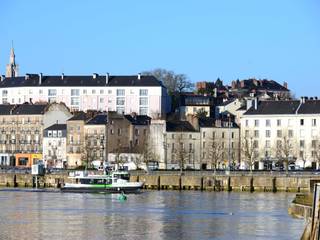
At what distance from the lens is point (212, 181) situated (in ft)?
362

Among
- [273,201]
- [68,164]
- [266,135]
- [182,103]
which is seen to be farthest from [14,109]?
[273,201]

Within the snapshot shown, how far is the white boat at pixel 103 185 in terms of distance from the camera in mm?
105812

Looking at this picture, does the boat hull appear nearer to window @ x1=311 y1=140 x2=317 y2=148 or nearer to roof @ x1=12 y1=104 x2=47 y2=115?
window @ x1=311 y1=140 x2=317 y2=148

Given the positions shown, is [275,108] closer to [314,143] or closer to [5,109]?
[314,143]

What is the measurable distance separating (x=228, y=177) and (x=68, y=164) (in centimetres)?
4717

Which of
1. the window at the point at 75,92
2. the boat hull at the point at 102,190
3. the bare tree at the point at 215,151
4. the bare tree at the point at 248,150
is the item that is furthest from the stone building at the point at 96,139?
the boat hull at the point at 102,190

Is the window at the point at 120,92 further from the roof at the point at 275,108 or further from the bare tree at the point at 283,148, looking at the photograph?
the bare tree at the point at 283,148

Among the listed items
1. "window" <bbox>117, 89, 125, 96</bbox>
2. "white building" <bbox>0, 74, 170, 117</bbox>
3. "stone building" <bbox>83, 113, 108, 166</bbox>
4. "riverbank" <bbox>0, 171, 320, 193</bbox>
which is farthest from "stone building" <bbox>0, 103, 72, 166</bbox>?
"riverbank" <bbox>0, 171, 320, 193</bbox>

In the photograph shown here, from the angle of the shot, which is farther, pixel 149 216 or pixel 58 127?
pixel 58 127

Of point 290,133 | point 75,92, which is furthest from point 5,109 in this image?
point 290,133

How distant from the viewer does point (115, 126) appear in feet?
495

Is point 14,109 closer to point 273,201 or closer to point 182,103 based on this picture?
point 182,103

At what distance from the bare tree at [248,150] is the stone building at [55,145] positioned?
88.6 feet

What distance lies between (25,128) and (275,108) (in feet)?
132
